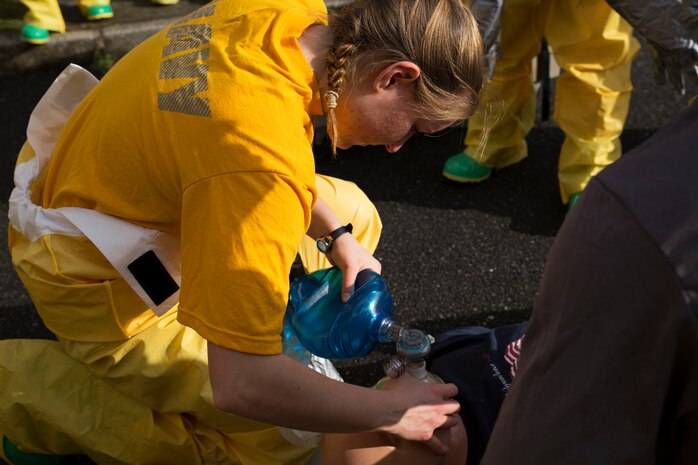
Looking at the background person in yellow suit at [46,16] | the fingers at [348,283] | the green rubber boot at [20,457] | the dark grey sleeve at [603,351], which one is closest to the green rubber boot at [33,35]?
the background person in yellow suit at [46,16]

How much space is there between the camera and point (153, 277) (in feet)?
5.95

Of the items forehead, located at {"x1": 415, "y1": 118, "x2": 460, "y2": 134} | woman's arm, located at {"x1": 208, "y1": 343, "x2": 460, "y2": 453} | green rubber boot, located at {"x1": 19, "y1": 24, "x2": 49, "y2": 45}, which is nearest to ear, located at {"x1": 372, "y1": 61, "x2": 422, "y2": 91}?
forehead, located at {"x1": 415, "y1": 118, "x2": 460, "y2": 134}

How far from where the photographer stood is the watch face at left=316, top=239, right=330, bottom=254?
84.9 inches

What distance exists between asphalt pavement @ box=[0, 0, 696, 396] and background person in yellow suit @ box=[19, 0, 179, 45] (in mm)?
53

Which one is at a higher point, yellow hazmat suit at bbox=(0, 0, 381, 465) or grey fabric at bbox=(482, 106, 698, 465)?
grey fabric at bbox=(482, 106, 698, 465)

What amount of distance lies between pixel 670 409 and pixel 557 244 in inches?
7.7

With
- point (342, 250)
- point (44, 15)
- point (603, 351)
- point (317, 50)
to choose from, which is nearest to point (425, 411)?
point (342, 250)

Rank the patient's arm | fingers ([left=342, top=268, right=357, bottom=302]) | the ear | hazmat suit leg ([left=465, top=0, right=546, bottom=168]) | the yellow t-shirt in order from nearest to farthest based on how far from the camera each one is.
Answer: the yellow t-shirt, the ear, the patient's arm, fingers ([left=342, top=268, right=357, bottom=302]), hazmat suit leg ([left=465, top=0, right=546, bottom=168])

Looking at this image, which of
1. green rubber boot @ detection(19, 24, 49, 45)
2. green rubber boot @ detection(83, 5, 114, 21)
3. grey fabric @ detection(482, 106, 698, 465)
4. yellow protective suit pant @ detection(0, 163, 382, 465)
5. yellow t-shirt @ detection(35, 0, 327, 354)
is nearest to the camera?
grey fabric @ detection(482, 106, 698, 465)

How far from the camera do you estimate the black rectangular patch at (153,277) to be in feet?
5.88

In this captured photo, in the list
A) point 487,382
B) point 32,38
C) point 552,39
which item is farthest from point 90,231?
point 32,38

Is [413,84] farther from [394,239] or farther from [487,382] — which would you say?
[394,239]

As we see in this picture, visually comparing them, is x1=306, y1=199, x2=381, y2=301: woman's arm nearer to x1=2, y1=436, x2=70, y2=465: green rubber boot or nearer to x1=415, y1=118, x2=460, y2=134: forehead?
x1=415, y1=118, x2=460, y2=134: forehead

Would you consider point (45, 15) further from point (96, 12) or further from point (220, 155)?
point (220, 155)
